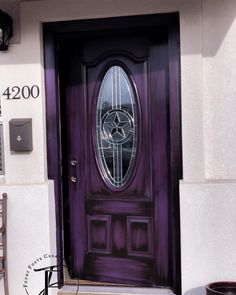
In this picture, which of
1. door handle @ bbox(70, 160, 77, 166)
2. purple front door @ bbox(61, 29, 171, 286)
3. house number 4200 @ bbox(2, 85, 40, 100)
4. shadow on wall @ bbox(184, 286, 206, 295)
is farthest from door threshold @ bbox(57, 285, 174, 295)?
house number 4200 @ bbox(2, 85, 40, 100)

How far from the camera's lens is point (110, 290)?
3.57 metres

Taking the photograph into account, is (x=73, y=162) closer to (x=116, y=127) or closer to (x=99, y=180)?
(x=99, y=180)

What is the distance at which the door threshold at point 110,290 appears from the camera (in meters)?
3.50

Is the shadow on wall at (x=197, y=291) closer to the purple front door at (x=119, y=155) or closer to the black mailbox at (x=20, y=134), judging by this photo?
the purple front door at (x=119, y=155)

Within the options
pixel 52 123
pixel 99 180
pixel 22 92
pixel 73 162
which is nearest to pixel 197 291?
pixel 99 180

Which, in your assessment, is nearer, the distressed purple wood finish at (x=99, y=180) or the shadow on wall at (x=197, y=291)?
the shadow on wall at (x=197, y=291)

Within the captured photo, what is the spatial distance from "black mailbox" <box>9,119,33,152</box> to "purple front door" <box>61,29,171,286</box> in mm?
413

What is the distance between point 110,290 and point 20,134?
1562 millimetres

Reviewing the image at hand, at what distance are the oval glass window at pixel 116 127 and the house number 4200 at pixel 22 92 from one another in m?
0.56

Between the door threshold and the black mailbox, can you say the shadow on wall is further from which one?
the black mailbox

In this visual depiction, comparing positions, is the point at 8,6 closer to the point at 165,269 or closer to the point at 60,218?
the point at 60,218

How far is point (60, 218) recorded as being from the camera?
11.9 ft

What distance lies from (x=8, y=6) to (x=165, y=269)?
261cm

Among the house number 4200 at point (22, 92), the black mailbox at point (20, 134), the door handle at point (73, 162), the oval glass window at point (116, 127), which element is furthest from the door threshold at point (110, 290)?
the house number 4200 at point (22, 92)
